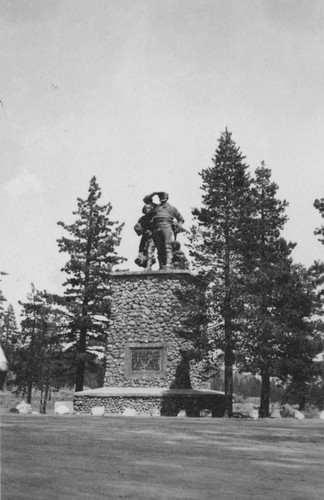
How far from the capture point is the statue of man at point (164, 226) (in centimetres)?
2391

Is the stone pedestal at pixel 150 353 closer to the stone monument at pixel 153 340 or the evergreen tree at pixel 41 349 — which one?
the stone monument at pixel 153 340

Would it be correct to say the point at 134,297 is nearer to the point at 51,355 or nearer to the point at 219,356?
the point at 219,356

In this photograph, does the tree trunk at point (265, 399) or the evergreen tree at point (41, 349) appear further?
the evergreen tree at point (41, 349)

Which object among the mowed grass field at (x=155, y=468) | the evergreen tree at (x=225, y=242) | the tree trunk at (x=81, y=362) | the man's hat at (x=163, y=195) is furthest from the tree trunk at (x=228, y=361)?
the mowed grass field at (x=155, y=468)

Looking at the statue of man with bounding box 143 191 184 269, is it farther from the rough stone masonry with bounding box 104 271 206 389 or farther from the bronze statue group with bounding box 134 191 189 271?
the rough stone masonry with bounding box 104 271 206 389

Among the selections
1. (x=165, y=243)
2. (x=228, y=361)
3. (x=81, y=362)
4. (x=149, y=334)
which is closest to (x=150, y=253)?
(x=165, y=243)

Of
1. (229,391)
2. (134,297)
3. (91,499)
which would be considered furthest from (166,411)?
(91,499)

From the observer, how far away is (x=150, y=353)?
22.7 metres

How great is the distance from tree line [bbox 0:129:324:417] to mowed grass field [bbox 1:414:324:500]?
1503 cm

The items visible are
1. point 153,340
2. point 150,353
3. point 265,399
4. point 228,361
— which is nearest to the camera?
point 228,361

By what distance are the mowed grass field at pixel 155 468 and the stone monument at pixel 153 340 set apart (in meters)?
14.3

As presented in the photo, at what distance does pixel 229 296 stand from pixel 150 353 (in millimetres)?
3721

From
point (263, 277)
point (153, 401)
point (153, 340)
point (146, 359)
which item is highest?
point (263, 277)

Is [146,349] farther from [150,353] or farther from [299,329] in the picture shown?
[299,329]
